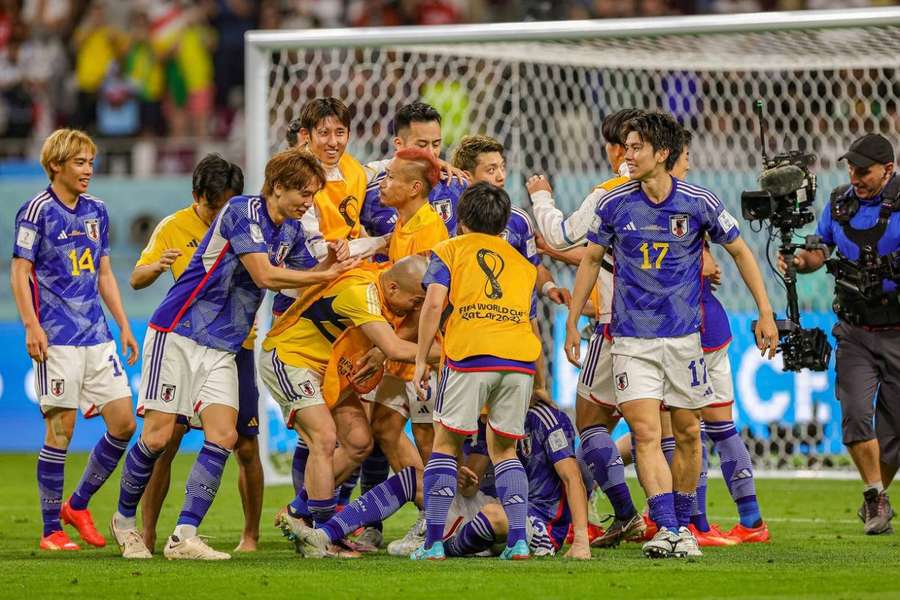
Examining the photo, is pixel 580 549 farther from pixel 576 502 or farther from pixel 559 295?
pixel 559 295

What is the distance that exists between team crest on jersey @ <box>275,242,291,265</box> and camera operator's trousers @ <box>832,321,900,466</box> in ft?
11.7

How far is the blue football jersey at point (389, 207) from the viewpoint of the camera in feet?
28.5

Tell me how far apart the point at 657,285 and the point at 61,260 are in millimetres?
3410

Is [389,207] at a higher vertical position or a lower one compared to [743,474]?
higher

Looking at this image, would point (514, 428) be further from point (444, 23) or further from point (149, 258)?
point (444, 23)

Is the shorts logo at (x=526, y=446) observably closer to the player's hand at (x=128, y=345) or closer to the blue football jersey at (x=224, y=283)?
the blue football jersey at (x=224, y=283)

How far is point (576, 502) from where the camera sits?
25.0ft

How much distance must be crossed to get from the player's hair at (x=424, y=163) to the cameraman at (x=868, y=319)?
2291 millimetres

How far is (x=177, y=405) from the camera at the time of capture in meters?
7.72

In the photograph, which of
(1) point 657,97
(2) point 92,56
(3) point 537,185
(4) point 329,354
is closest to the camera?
(4) point 329,354

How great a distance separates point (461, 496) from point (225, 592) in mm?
1870

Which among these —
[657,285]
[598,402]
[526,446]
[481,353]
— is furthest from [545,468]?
[657,285]

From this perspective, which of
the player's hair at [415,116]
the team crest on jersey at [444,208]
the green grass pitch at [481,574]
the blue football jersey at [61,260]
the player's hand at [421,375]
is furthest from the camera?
the player's hair at [415,116]

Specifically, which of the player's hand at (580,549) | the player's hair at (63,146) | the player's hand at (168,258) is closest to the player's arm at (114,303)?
the player's hair at (63,146)
